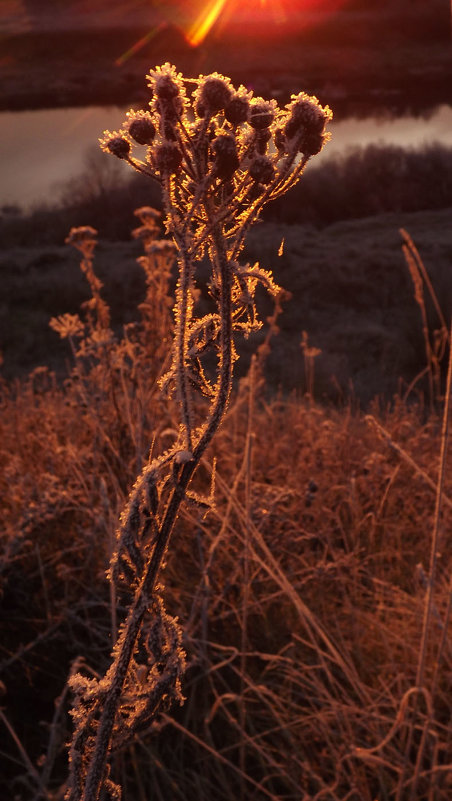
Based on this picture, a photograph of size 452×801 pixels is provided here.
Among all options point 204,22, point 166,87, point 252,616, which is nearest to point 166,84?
point 166,87

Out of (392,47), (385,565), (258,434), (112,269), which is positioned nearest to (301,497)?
(385,565)

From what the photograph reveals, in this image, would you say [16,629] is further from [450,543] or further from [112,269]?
[112,269]

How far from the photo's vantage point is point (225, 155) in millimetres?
586

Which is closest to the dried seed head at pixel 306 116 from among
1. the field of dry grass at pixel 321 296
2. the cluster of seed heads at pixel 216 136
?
the cluster of seed heads at pixel 216 136

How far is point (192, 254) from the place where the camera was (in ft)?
1.91

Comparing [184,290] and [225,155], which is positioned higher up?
[225,155]

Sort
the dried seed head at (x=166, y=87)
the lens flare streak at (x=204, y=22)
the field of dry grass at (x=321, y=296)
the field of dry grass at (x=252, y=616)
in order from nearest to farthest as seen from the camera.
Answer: the dried seed head at (x=166, y=87), the field of dry grass at (x=252, y=616), the field of dry grass at (x=321, y=296), the lens flare streak at (x=204, y=22)

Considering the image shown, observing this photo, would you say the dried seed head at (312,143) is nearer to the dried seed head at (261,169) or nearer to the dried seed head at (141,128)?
the dried seed head at (261,169)

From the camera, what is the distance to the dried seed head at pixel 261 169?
61 centimetres

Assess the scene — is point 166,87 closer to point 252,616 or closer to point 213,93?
point 213,93

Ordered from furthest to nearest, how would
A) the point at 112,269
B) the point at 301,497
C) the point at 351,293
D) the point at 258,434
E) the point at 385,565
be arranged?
1. the point at 112,269
2. the point at 351,293
3. the point at 258,434
4. the point at 301,497
5. the point at 385,565

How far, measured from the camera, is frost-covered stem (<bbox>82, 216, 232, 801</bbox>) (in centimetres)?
58

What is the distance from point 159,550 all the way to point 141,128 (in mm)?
386

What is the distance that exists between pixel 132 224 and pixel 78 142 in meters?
8.19
